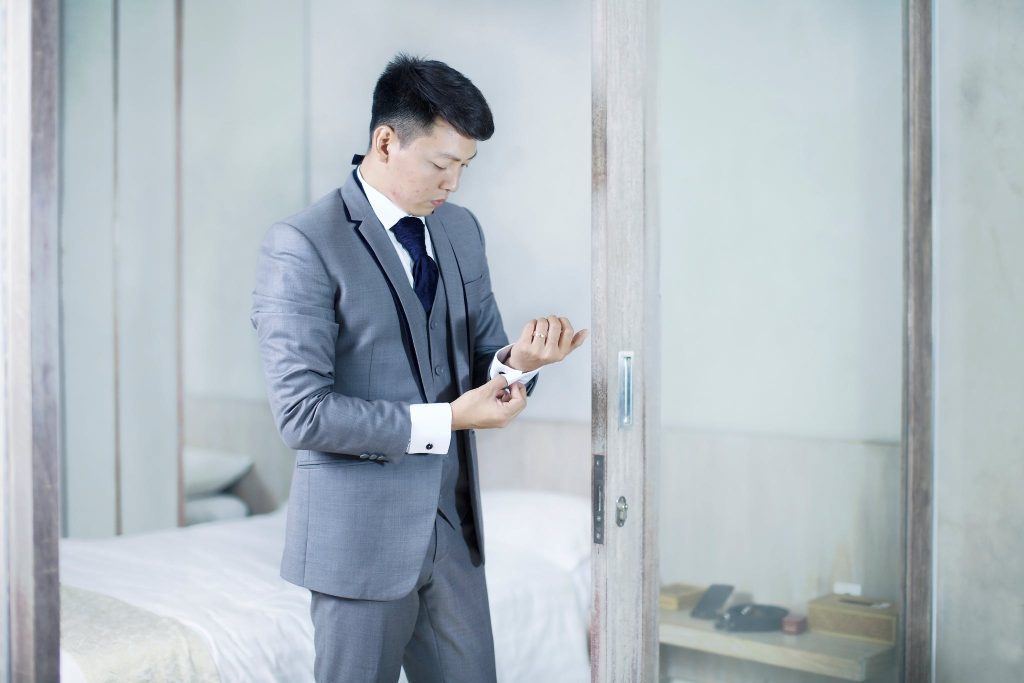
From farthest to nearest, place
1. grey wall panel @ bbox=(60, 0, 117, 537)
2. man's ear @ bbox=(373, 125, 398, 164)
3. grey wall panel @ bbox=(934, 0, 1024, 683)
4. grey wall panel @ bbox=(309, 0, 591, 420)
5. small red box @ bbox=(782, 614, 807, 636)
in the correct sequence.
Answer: grey wall panel @ bbox=(60, 0, 117, 537) → grey wall panel @ bbox=(934, 0, 1024, 683) → small red box @ bbox=(782, 614, 807, 636) → grey wall panel @ bbox=(309, 0, 591, 420) → man's ear @ bbox=(373, 125, 398, 164)

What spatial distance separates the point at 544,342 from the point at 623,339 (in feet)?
0.62

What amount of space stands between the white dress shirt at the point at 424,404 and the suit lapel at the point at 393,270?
3 cm

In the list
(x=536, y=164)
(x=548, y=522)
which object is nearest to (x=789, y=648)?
(x=548, y=522)

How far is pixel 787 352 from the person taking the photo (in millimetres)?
2080

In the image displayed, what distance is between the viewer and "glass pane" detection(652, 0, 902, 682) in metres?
1.79

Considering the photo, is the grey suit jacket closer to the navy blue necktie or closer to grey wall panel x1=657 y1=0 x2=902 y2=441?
the navy blue necktie

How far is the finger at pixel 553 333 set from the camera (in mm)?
1409

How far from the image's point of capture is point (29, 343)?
4.34 ft

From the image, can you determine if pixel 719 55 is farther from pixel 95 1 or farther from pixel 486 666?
pixel 95 1

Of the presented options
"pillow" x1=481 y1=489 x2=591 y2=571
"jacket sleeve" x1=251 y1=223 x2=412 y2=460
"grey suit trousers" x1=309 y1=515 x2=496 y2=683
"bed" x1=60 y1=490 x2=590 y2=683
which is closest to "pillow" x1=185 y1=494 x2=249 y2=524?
"bed" x1=60 y1=490 x2=590 y2=683

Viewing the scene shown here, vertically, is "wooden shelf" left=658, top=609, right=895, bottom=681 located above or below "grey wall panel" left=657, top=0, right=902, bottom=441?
below

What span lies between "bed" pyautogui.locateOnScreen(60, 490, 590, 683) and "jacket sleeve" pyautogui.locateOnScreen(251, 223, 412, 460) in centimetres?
84

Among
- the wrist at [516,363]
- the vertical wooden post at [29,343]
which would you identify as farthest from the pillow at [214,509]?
the wrist at [516,363]

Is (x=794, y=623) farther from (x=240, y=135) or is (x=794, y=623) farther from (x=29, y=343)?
(x=240, y=135)
